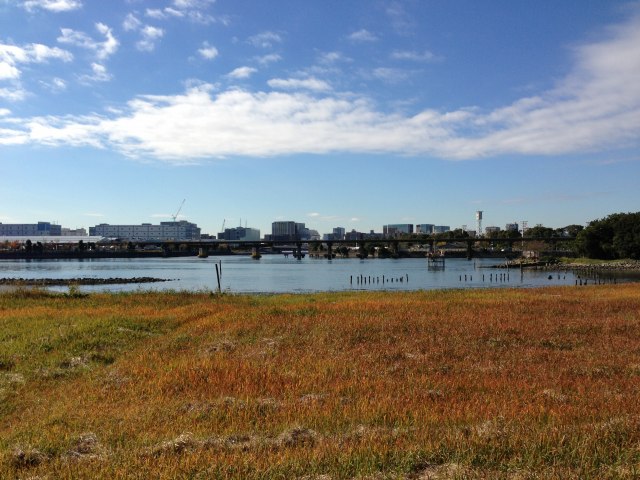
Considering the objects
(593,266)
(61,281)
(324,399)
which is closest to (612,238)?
(593,266)

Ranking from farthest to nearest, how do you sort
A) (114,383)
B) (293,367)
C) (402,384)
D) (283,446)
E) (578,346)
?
1. (578,346)
2. (293,367)
3. (114,383)
4. (402,384)
5. (283,446)

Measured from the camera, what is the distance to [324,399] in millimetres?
13633

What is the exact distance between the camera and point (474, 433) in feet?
33.9

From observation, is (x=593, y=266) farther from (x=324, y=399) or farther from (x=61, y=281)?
(x=324, y=399)

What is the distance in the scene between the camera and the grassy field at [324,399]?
9106mm

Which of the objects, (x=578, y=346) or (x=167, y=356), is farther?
(x=578, y=346)

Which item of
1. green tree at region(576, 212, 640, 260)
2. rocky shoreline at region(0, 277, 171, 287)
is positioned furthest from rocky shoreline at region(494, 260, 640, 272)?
rocky shoreline at region(0, 277, 171, 287)

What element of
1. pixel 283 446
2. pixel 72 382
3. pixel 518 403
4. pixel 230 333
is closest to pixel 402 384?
pixel 518 403

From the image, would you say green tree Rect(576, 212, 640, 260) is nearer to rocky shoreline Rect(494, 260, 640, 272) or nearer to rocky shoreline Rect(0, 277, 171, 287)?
rocky shoreline Rect(494, 260, 640, 272)

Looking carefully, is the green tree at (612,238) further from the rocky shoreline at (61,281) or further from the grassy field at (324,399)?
the grassy field at (324,399)

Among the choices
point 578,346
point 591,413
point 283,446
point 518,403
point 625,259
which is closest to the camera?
point 283,446

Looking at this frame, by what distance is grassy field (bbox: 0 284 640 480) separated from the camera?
29.9ft

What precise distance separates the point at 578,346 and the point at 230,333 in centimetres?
1504

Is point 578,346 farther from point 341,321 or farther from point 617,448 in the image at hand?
point 617,448
